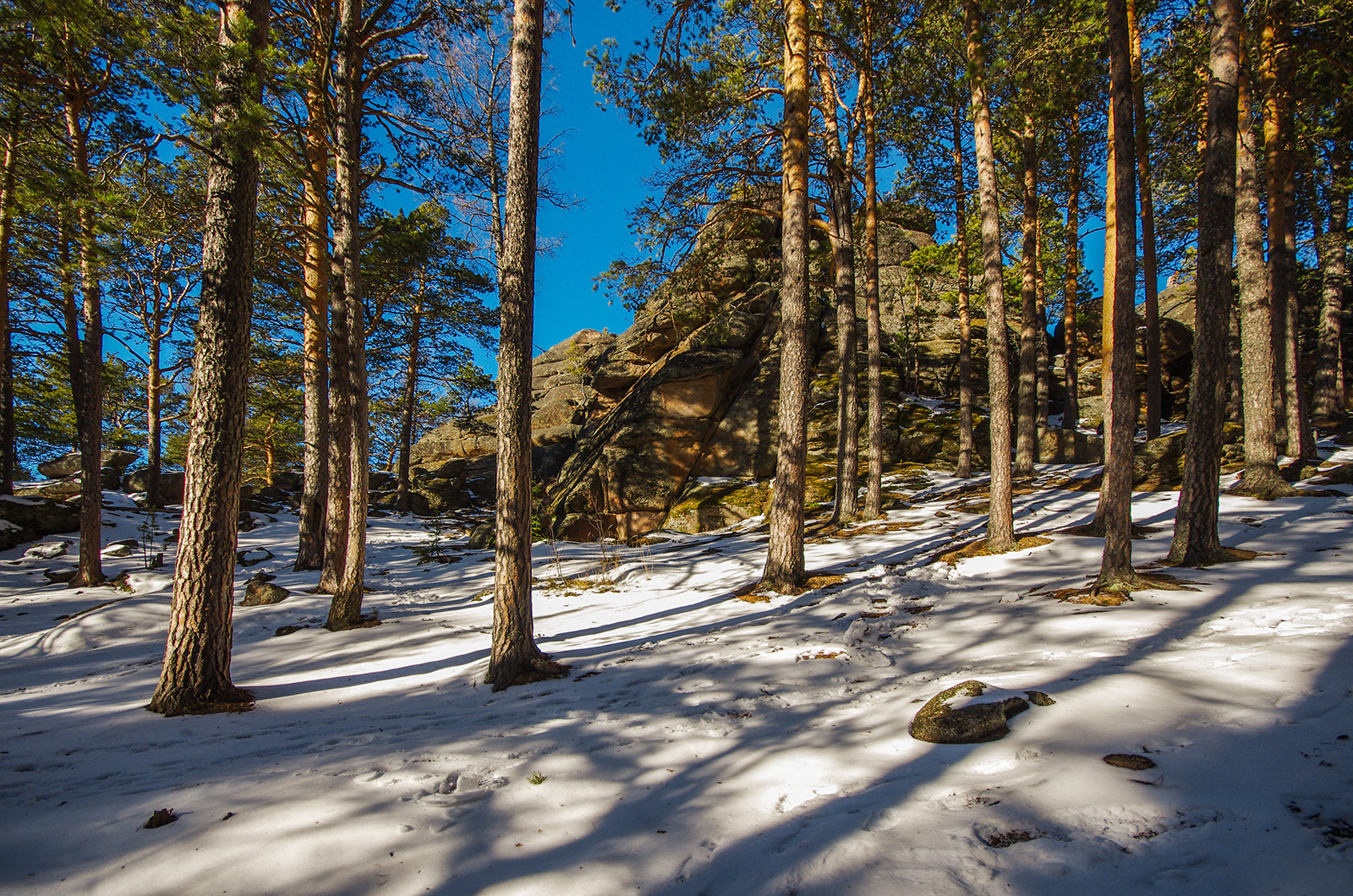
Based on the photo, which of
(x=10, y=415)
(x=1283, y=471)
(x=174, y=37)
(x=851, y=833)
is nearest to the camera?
(x=851, y=833)

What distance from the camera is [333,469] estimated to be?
874 centimetres

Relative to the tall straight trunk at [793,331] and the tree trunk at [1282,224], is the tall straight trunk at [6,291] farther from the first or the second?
the tree trunk at [1282,224]

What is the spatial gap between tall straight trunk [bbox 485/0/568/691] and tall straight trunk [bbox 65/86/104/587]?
348 inches

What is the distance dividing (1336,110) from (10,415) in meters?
30.2

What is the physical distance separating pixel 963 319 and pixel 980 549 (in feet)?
31.7

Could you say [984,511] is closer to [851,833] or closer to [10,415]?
[851,833]

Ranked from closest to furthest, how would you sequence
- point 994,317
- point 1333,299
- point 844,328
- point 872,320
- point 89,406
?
point 994,317 → point 89,406 → point 844,328 → point 872,320 → point 1333,299

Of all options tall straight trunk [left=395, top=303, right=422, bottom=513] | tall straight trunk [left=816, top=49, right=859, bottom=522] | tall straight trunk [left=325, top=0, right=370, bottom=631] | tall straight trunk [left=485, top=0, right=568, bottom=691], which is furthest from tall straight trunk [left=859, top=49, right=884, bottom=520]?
tall straight trunk [left=395, top=303, right=422, bottom=513]

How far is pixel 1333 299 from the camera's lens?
14.8 metres

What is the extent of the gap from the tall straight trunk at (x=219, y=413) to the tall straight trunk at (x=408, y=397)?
45.3ft

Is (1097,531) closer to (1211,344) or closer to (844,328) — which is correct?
(1211,344)

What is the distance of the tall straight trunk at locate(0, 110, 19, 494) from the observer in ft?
28.8

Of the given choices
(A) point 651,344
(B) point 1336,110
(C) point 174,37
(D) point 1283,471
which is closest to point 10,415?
(C) point 174,37

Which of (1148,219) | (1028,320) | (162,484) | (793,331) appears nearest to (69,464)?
(162,484)
